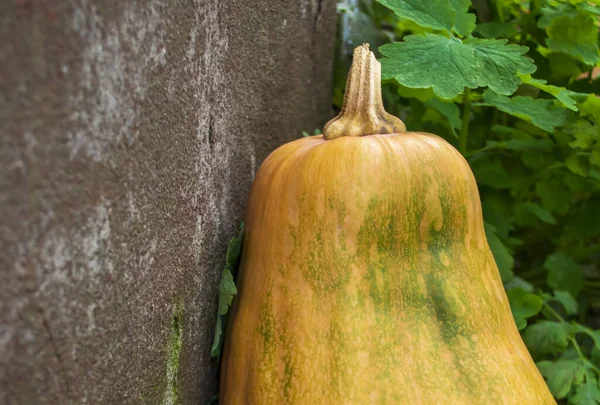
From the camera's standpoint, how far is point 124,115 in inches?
25.1

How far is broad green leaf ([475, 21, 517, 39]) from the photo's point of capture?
143 cm

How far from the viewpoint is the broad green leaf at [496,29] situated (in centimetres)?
143

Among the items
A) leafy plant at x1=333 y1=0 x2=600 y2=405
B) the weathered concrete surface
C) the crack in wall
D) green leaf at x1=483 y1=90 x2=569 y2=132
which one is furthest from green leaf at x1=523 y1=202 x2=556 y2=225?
the crack in wall

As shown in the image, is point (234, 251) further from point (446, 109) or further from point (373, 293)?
point (446, 109)

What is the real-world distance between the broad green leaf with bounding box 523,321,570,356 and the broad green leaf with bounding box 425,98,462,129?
1.58ft

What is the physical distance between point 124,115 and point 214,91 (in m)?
0.31

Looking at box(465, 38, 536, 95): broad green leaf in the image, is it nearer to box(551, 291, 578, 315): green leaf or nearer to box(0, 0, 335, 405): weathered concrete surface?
box(0, 0, 335, 405): weathered concrete surface

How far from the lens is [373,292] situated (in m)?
0.90

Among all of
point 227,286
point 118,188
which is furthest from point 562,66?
point 118,188

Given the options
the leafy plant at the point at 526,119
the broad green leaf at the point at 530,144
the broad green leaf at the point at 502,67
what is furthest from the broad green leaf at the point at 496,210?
the broad green leaf at the point at 502,67

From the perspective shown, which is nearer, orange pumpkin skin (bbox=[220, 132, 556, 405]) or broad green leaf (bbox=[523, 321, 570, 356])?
orange pumpkin skin (bbox=[220, 132, 556, 405])

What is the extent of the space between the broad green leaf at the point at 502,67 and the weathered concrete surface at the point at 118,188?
1.37 ft

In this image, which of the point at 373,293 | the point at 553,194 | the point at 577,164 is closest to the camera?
the point at 373,293

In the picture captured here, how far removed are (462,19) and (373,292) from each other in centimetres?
62
